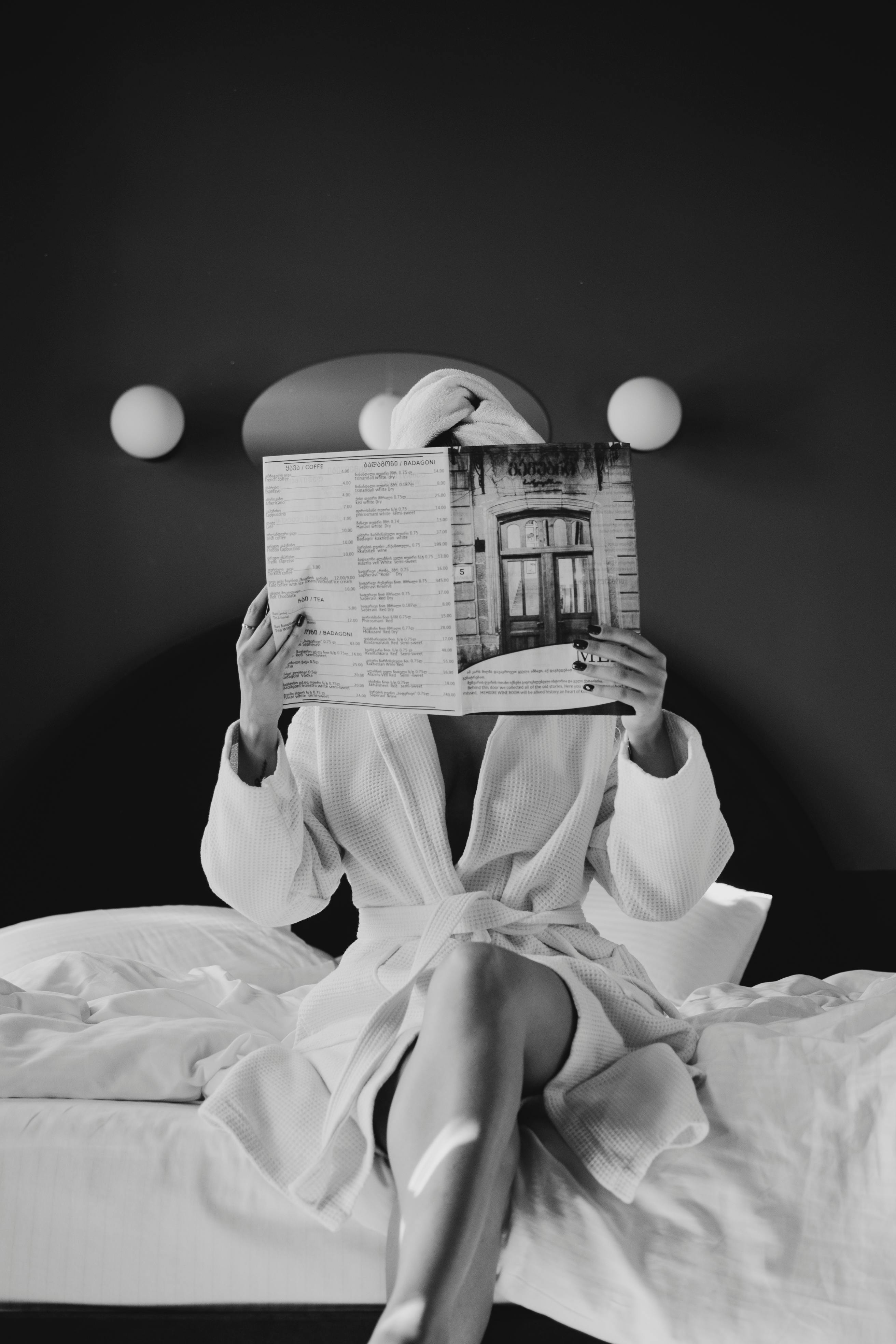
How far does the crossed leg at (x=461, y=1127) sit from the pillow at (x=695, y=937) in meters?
0.90

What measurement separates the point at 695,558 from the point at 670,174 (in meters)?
0.87

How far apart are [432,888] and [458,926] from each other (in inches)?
4.1

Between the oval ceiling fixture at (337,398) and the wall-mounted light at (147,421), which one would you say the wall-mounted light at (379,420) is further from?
the wall-mounted light at (147,421)

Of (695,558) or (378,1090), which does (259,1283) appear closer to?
(378,1090)

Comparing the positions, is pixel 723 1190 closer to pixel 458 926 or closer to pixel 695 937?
pixel 458 926

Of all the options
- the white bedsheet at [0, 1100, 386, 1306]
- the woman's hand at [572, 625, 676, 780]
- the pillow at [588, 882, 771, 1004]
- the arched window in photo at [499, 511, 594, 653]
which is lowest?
the white bedsheet at [0, 1100, 386, 1306]

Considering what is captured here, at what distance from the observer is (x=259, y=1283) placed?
1.17 meters

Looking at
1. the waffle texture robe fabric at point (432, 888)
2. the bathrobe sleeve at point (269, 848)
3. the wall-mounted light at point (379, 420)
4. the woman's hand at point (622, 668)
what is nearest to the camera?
the waffle texture robe fabric at point (432, 888)

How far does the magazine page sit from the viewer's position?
4.26 feet

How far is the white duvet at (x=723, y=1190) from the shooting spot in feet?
3.35

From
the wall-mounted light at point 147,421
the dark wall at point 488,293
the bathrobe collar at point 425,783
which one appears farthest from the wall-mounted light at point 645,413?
the bathrobe collar at point 425,783

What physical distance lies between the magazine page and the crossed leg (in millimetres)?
309

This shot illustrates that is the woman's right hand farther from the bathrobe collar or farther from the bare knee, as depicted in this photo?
the bare knee

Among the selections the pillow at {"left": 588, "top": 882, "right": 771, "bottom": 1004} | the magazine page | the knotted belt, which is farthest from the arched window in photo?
the pillow at {"left": 588, "top": 882, "right": 771, "bottom": 1004}
